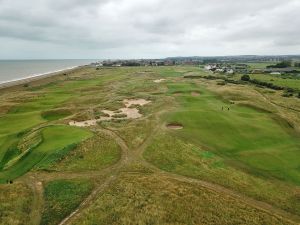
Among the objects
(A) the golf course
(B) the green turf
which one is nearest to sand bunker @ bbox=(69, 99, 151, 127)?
(A) the golf course

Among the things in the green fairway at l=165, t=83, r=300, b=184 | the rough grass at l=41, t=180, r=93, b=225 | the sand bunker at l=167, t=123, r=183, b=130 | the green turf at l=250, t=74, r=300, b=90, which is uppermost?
the rough grass at l=41, t=180, r=93, b=225

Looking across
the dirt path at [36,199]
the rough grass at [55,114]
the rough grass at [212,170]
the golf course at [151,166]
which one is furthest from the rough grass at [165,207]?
the rough grass at [55,114]

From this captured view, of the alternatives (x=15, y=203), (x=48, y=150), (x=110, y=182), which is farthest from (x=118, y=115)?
(x=15, y=203)

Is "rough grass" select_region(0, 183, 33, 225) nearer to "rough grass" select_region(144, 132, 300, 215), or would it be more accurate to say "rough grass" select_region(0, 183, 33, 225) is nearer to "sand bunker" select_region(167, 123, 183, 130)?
"rough grass" select_region(144, 132, 300, 215)

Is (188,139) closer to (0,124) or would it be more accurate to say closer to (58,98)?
(0,124)

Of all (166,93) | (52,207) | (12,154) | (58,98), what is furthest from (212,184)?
(58,98)

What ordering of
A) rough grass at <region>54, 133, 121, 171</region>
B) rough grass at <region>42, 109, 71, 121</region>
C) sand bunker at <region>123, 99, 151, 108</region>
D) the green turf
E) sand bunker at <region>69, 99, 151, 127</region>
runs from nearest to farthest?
rough grass at <region>54, 133, 121, 171</region>, sand bunker at <region>69, 99, 151, 127</region>, rough grass at <region>42, 109, 71, 121</region>, sand bunker at <region>123, 99, 151, 108</region>, the green turf
